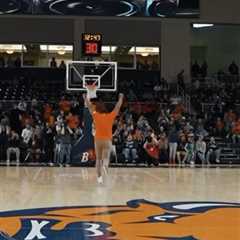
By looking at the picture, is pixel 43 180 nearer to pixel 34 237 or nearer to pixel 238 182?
pixel 238 182

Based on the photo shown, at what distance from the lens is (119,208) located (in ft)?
32.7

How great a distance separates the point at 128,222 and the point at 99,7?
23783mm

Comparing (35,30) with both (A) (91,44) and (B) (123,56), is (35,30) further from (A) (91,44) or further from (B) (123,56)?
(A) (91,44)

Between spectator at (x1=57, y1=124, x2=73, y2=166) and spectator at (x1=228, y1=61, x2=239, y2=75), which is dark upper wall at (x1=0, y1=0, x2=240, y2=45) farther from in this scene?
spectator at (x1=57, y1=124, x2=73, y2=166)

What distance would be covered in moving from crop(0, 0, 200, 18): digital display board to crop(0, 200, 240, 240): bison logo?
21.9 metres

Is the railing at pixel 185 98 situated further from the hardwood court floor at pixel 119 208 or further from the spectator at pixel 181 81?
the hardwood court floor at pixel 119 208

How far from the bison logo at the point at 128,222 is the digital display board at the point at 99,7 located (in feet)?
71.9

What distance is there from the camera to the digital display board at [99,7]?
30.8 m

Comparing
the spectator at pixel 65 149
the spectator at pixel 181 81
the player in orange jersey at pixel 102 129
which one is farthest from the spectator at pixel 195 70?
the player in orange jersey at pixel 102 129

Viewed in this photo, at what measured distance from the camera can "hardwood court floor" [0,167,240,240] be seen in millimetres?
7684

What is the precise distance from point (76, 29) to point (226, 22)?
8134 millimetres

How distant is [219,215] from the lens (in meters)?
9.28

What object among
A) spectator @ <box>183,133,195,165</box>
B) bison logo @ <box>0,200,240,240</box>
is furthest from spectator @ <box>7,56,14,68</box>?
bison logo @ <box>0,200,240,240</box>

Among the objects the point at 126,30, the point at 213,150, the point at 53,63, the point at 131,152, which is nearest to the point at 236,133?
the point at 213,150
